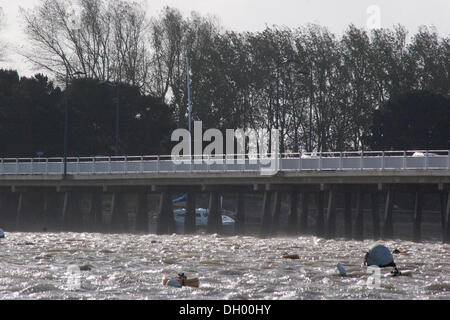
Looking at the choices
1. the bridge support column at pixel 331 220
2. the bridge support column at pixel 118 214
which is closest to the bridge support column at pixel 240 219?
the bridge support column at pixel 118 214

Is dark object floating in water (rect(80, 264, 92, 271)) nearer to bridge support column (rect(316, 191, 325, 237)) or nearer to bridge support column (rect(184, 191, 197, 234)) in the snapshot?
bridge support column (rect(316, 191, 325, 237))

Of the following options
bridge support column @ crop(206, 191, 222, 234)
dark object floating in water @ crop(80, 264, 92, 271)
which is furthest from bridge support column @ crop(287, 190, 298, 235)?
dark object floating in water @ crop(80, 264, 92, 271)

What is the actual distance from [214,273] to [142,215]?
37410 millimetres

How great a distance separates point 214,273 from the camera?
1155 inches

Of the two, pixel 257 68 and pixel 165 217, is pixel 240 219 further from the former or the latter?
pixel 257 68

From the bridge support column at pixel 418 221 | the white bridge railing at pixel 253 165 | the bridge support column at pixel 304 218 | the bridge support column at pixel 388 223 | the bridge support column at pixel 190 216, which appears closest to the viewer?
the white bridge railing at pixel 253 165

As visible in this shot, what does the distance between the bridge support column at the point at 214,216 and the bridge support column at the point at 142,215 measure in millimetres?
4777

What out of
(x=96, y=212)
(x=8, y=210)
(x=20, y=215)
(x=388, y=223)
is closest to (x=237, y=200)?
(x=96, y=212)

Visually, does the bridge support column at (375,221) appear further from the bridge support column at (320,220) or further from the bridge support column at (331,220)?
the bridge support column at (320,220)

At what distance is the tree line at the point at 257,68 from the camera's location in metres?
99.4

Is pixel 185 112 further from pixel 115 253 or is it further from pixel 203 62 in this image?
pixel 115 253

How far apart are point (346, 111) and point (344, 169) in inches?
1809

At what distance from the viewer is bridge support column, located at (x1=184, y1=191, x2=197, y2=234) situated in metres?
63.3

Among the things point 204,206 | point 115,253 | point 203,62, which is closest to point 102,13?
point 203,62
